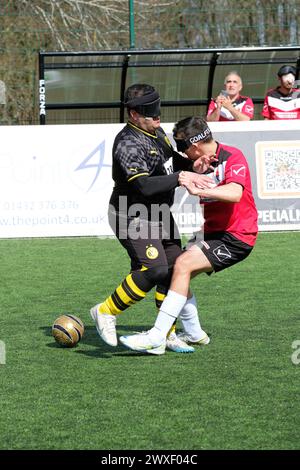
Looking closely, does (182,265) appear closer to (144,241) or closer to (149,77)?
(144,241)

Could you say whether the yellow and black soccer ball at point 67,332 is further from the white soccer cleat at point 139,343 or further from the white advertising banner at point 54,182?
the white advertising banner at point 54,182

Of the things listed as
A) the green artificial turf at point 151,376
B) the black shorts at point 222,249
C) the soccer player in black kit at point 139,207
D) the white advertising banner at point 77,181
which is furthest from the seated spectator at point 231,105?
the black shorts at point 222,249

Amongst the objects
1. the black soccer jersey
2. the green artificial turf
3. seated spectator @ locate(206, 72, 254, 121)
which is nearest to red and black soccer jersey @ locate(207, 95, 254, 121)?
seated spectator @ locate(206, 72, 254, 121)

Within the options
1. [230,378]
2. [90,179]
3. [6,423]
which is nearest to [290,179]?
[90,179]

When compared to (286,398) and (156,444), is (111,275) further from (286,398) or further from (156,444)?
(156,444)

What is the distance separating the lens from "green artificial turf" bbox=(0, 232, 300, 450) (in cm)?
501

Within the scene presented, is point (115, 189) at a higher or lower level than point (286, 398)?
higher

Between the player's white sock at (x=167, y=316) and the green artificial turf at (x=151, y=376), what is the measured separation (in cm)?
17

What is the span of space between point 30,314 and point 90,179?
5044 millimetres

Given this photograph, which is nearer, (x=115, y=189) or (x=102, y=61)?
(x=115, y=189)

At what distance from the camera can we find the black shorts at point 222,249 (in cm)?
703

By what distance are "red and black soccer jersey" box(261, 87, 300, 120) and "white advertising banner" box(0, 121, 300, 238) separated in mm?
718

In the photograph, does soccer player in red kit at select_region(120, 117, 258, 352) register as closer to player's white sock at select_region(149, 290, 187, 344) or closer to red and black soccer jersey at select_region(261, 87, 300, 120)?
player's white sock at select_region(149, 290, 187, 344)

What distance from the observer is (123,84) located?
16328mm
